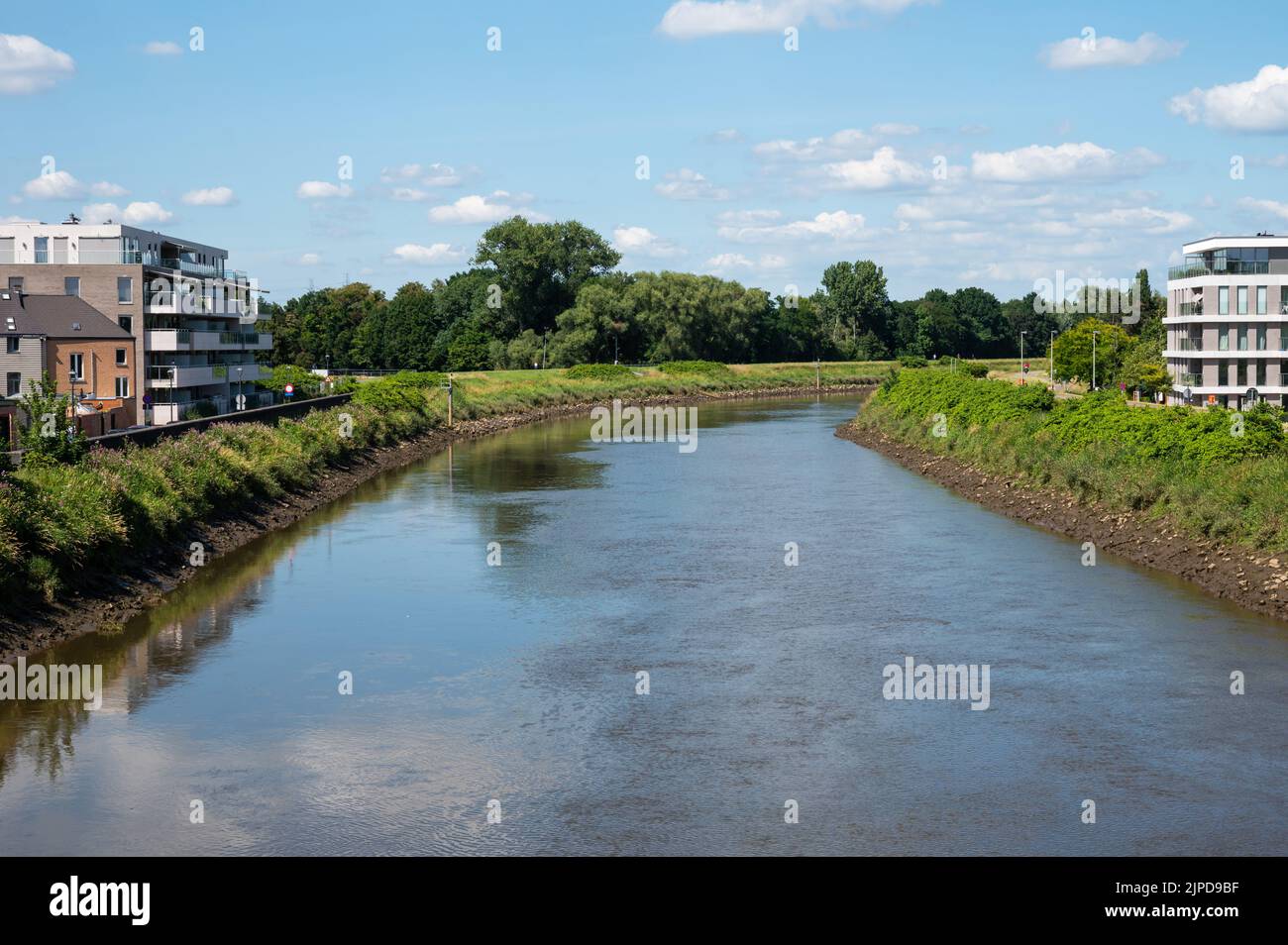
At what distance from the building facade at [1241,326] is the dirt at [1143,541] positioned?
29.7 metres

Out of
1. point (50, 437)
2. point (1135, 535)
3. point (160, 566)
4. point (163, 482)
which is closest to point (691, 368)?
point (1135, 535)

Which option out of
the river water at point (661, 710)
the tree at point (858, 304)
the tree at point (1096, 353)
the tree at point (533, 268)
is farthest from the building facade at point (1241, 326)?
the tree at point (858, 304)

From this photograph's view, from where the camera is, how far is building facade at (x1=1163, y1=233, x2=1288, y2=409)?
8100 cm

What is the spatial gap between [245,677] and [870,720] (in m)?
12.4

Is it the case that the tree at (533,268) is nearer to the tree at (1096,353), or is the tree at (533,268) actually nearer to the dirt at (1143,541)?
the tree at (1096,353)

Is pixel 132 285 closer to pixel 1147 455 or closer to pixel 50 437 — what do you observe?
pixel 50 437

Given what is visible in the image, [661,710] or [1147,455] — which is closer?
[661,710]

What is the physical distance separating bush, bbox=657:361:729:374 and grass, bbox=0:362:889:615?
50.9 meters

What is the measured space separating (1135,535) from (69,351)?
5824 cm

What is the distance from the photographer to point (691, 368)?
142625 millimetres

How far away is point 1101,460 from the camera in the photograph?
4541 centimetres

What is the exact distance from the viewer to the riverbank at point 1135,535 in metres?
32.6
